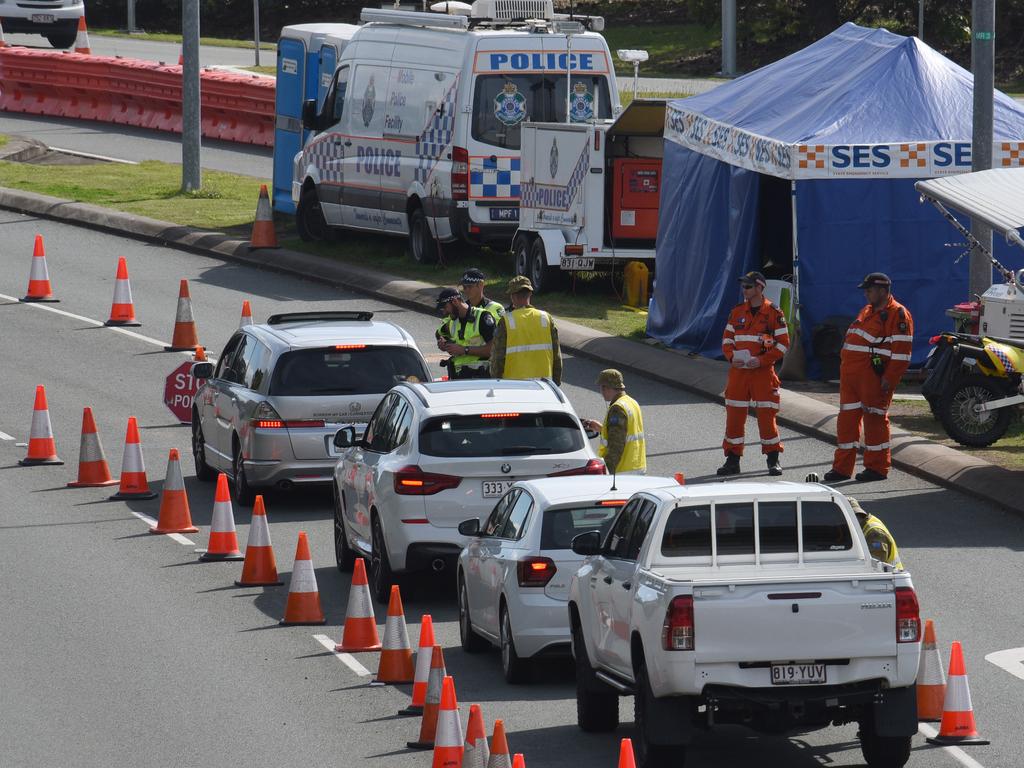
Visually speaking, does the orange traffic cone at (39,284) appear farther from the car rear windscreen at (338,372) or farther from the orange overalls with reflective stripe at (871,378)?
the orange overalls with reflective stripe at (871,378)

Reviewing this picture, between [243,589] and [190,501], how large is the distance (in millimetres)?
3510

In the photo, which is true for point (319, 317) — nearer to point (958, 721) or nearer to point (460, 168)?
point (460, 168)

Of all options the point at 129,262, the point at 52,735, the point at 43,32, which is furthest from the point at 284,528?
the point at 43,32

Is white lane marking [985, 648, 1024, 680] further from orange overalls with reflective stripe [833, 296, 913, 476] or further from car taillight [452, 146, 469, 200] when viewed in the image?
car taillight [452, 146, 469, 200]

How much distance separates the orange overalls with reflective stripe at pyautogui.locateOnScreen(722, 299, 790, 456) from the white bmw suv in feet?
13.3

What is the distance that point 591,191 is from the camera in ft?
86.7

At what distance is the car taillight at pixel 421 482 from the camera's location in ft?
46.2

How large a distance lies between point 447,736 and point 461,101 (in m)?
19.1

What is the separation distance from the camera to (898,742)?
9.95 m

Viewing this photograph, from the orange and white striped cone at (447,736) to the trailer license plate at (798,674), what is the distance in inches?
60.2

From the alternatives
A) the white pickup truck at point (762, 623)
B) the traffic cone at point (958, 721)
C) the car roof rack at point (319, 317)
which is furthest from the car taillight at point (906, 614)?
the car roof rack at point (319, 317)

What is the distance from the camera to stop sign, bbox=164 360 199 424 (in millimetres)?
20636

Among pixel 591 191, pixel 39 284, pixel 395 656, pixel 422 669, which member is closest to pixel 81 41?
pixel 39 284

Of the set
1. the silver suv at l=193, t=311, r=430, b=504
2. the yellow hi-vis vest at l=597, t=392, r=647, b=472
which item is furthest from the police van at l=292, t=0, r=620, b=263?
the yellow hi-vis vest at l=597, t=392, r=647, b=472
